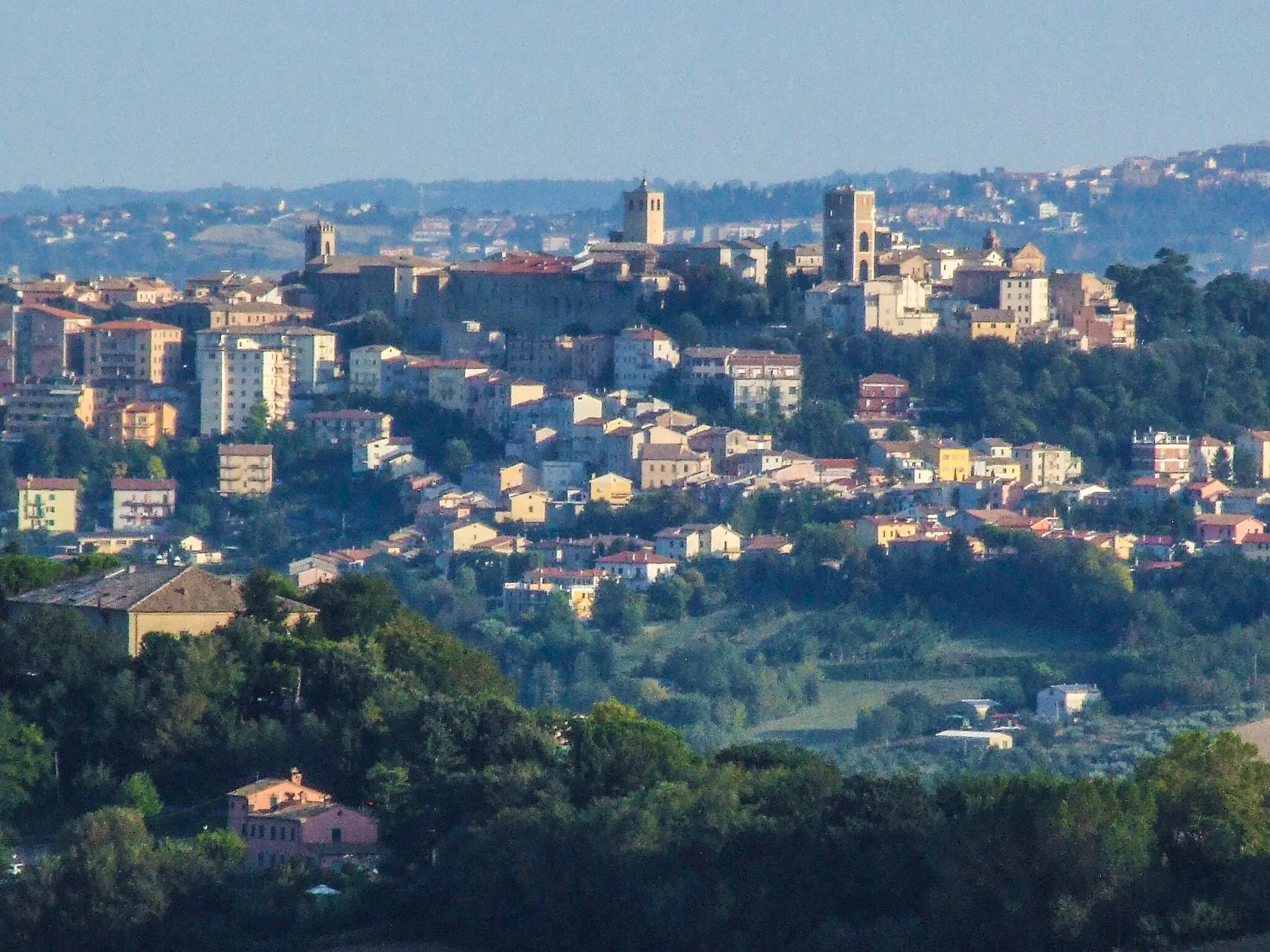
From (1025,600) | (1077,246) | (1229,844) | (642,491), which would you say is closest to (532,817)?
(1229,844)

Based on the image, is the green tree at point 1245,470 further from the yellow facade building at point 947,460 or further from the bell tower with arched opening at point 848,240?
the bell tower with arched opening at point 848,240

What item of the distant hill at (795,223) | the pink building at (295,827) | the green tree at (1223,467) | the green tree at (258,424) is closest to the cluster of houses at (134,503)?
the green tree at (258,424)

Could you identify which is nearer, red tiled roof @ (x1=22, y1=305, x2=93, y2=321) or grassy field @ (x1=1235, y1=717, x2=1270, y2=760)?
grassy field @ (x1=1235, y1=717, x2=1270, y2=760)

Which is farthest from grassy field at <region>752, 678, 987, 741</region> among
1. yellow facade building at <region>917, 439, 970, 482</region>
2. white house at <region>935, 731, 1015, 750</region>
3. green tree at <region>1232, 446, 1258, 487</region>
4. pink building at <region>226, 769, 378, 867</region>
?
pink building at <region>226, 769, 378, 867</region>

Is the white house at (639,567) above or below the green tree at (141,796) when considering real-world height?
below

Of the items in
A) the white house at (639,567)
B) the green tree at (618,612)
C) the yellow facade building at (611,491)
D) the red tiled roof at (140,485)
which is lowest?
the green tree at (618,612)

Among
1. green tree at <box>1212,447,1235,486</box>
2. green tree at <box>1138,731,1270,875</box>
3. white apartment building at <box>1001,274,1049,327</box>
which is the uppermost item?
white apartment building at <box>1001,274,1049,327</box>

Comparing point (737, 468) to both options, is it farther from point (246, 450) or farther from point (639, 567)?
point (246, 450)

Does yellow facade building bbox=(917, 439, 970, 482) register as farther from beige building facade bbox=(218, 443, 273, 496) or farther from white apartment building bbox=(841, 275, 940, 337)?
beige building facade bbox=(218, 443, 273, 496)
